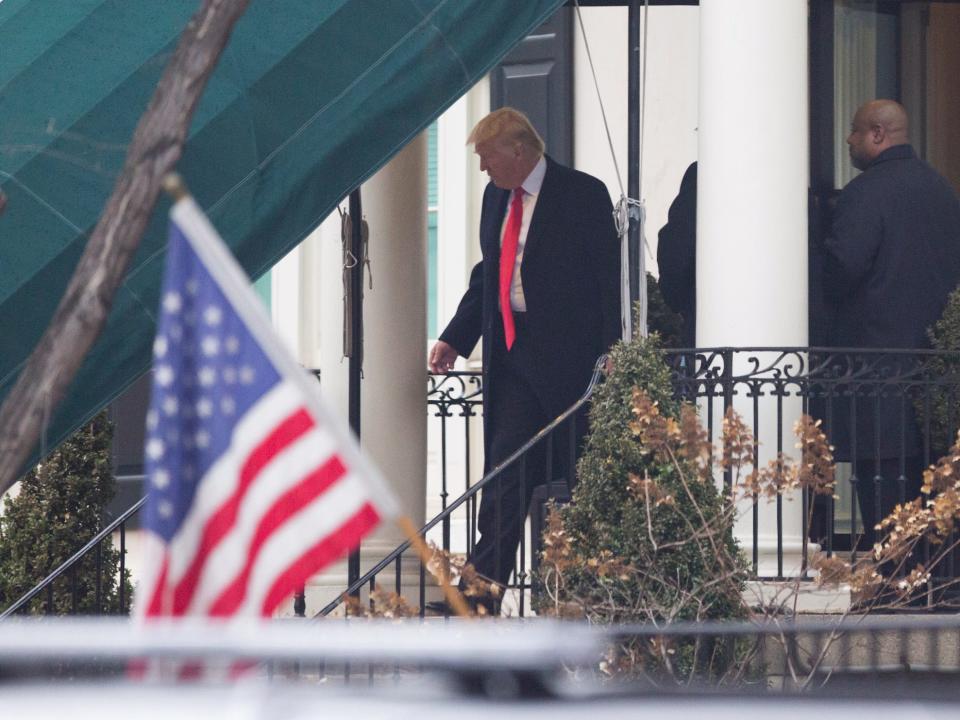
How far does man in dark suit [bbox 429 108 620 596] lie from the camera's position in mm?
7770

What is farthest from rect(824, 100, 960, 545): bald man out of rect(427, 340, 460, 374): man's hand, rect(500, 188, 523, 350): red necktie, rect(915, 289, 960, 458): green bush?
rect(427, 340, 460, 374): man's hand

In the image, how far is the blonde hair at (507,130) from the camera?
7766mm

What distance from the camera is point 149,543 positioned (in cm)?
295

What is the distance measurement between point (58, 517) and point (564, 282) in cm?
336

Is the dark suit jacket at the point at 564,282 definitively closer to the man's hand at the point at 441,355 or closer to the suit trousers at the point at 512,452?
the suit trousers at the point at 512,452

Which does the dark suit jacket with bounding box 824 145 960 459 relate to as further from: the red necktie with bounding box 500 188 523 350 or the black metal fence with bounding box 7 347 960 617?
the red necktie with bounding box 500 188 523 350

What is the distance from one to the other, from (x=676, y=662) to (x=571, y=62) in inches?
258

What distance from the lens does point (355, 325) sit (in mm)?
7922

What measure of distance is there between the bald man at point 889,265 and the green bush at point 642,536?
1498 mm

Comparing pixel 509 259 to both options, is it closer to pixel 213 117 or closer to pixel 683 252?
pixel 683 252

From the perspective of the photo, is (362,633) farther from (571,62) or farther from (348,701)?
(571,62)

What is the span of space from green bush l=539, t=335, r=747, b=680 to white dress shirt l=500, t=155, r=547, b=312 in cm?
125

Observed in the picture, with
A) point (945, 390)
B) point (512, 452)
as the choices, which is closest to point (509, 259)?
point (512, 452)

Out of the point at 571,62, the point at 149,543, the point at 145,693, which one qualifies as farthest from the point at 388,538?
the point at 145,693
